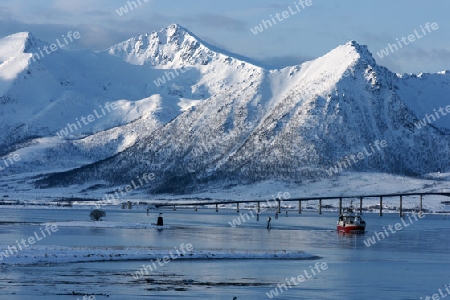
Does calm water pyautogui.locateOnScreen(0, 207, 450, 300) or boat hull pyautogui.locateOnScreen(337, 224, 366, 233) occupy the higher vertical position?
calm water pyautogui.locateOnScreen(0, 207, 450, 300)

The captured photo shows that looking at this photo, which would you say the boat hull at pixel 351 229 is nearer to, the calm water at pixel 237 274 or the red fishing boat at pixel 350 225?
the red fishing boat at pixel 350 225

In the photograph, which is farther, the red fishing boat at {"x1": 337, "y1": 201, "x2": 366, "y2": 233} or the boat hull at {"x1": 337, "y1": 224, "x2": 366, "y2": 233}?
the red fishing boat at {"x1": 337, "y1": 201, "x2": 366, "y2": 233}

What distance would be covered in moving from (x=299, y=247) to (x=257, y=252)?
583 inches

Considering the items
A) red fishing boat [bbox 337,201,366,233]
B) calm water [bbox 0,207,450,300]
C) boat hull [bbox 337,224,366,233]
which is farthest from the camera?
red fishing boat [bbox 337,201,366,233]

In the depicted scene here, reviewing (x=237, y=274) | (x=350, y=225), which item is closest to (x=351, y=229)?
(x=350, y=225)

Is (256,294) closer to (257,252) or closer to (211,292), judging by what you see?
(211,292)

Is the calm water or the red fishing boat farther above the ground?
the calm water

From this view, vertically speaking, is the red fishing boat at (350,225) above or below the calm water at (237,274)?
below

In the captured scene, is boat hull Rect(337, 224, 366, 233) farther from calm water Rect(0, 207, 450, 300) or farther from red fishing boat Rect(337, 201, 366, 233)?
calm water Rect(0, 207, 450, 300)

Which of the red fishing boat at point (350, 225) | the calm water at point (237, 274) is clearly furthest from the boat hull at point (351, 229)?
the calm water at point (237, 274)

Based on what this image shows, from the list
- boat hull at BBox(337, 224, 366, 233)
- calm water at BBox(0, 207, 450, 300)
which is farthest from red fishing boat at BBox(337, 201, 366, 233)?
calm water at BBox(0, 207, 450, 300)

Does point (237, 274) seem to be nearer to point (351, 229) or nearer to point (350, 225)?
point (351, 229)

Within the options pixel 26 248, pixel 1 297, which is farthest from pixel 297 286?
pixel 26 248

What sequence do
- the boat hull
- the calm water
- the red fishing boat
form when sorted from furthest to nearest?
the red fishing boat → the boat hull → the calm water
